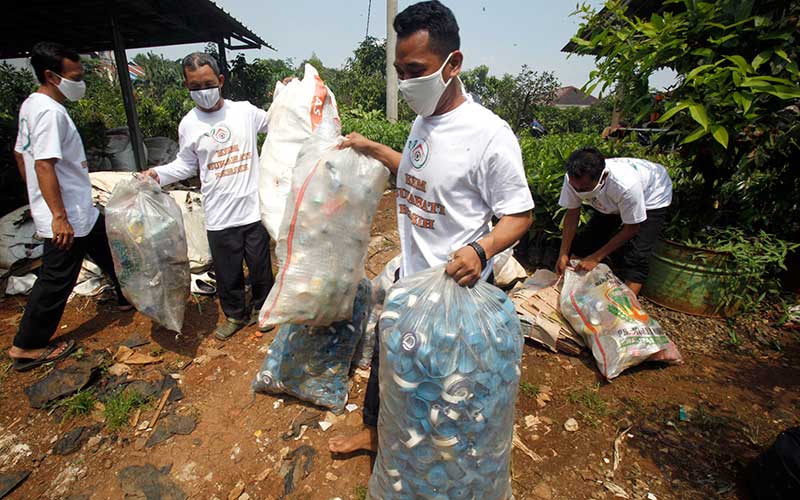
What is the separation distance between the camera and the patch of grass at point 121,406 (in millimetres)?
2232

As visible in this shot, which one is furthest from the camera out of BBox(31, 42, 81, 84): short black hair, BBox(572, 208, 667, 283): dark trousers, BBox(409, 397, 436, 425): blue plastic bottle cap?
BBox(572, 208, 667, 283): dark trousers

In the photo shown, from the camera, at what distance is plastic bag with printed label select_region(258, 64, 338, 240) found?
262 centimetres

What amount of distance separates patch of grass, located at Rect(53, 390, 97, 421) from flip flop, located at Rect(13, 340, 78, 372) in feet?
1.79

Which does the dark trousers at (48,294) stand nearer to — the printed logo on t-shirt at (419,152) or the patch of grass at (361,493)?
the patch of grass at (361,493)

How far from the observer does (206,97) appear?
2686 millimetres

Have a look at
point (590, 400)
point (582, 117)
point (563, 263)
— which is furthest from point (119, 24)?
point (582, 117)

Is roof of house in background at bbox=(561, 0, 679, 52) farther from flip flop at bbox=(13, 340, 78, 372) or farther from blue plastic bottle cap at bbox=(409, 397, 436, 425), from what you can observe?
flip flop at bbox=(13, 340, 78, 372)

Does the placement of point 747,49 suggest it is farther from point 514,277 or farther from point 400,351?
point 400,351

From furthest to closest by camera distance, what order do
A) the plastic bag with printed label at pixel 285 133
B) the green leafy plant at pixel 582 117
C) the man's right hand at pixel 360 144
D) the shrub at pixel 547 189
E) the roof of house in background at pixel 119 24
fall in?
1. the green leafy plant at pixel 582 117
2. the roof of house in background at pixel 119 24
3. the shrub at pixel 547 189
4. the plastic bag with printed label at pixel 285 133
5. the man's right hand at pixel 360 144

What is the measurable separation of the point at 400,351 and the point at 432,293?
0.24m

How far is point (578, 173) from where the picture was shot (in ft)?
9.28

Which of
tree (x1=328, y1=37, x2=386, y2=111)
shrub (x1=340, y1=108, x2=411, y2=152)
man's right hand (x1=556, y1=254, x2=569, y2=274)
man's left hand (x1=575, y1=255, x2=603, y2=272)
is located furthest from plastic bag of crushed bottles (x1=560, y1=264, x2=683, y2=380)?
tree (x1=328, y1=37, x2=386, y2=111)

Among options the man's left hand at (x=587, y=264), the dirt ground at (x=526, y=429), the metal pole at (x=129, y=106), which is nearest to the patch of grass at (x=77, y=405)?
the dirt ground at (x=526, y=429)

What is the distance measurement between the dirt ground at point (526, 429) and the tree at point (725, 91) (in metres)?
1.22
